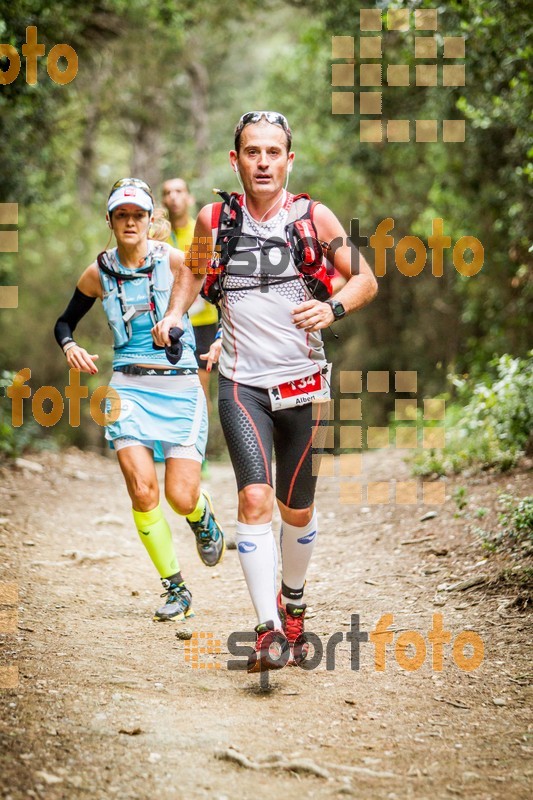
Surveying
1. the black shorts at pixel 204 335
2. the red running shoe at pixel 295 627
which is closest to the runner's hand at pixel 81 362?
the red running shoe at pixel 295 627

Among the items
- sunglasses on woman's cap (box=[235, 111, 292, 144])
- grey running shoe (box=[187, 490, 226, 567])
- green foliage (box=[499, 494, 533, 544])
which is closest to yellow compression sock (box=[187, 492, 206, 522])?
grey running shoe (box=[187, 490, 226, 567])

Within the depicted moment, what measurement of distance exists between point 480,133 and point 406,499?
599cm

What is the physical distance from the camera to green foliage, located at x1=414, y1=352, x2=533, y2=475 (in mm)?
8039

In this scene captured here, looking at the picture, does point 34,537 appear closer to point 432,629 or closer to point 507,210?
point 432,629

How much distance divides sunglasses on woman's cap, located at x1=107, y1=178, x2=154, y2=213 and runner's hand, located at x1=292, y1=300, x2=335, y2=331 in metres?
1.58

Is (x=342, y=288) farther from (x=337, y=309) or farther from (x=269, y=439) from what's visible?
(x=269, y=439)

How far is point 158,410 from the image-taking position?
5145 millimetres

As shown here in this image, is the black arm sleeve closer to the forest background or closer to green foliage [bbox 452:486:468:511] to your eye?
green foliage [bbox 452:486:468:511]

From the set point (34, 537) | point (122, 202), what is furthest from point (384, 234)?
point (122, 202)

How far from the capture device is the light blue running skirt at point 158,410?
507cm

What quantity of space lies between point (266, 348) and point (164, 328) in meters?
0.59

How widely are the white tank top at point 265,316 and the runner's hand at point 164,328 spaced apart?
1.28 feet

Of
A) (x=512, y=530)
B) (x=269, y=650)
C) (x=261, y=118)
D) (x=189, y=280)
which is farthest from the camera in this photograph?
(x=512, y=530)

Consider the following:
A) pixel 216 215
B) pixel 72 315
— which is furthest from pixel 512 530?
pixel 72 315
